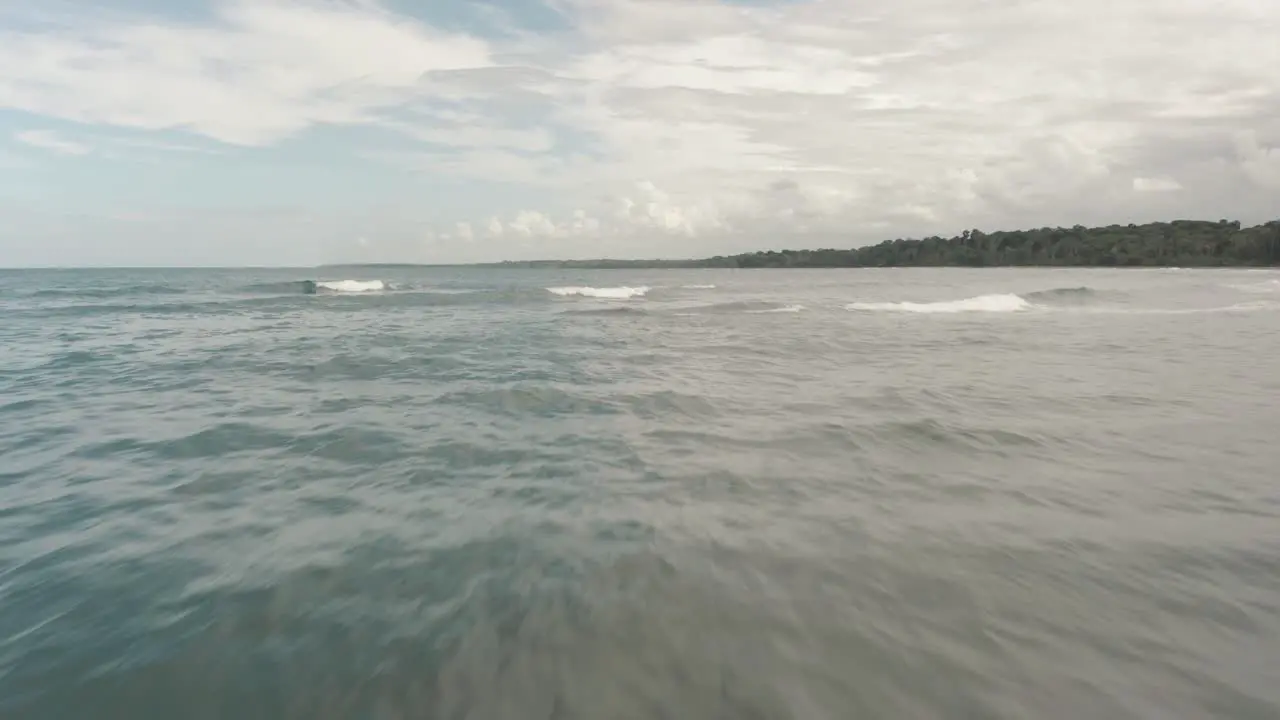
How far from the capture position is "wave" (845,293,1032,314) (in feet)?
138

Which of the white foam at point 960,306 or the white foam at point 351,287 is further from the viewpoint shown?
the white foam at point 351,287

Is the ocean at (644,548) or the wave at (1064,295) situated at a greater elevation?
the wave at (1064,295)

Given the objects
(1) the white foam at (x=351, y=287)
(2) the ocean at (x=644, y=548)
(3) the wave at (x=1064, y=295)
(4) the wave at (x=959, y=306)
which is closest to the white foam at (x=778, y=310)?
(4) the wave at (x=959, y=306)

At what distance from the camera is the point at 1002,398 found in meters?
14.8

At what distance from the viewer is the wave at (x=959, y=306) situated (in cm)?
4203

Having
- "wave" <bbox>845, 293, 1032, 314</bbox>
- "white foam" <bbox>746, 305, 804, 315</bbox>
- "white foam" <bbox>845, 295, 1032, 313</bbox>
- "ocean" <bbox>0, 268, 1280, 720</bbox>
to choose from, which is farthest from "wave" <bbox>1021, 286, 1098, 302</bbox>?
"ocean" <bbox>0, 268, 1280, 720</bbox>

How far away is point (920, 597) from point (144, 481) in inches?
411

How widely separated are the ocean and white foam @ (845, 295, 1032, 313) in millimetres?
25563

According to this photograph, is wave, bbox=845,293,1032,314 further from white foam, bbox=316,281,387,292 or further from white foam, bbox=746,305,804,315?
white foam, bbox=316,281,387,292

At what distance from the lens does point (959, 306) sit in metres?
44.9

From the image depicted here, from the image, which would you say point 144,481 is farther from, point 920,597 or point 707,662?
point 920,597

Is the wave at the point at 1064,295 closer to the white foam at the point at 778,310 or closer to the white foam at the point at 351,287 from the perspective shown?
the white foam at the point at 778,310

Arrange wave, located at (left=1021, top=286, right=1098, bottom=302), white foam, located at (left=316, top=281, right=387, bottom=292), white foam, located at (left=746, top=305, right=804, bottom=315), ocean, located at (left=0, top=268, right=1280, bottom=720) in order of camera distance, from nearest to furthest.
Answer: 1. ocean, located at (left=0, top=268, right=1280, bottom=720)
2. white foam, located at (left=746, top=305, right=804, bottom=315)
3. wave, located at (left=1021, top=286, right=1098, bottom=302)
4. white foam, located at (left=316, top=281, right=387, bottom=292)

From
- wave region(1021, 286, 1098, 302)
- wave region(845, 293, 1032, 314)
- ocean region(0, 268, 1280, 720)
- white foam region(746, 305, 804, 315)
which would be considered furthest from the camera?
wave region(1021, 286, 1098, 302)
